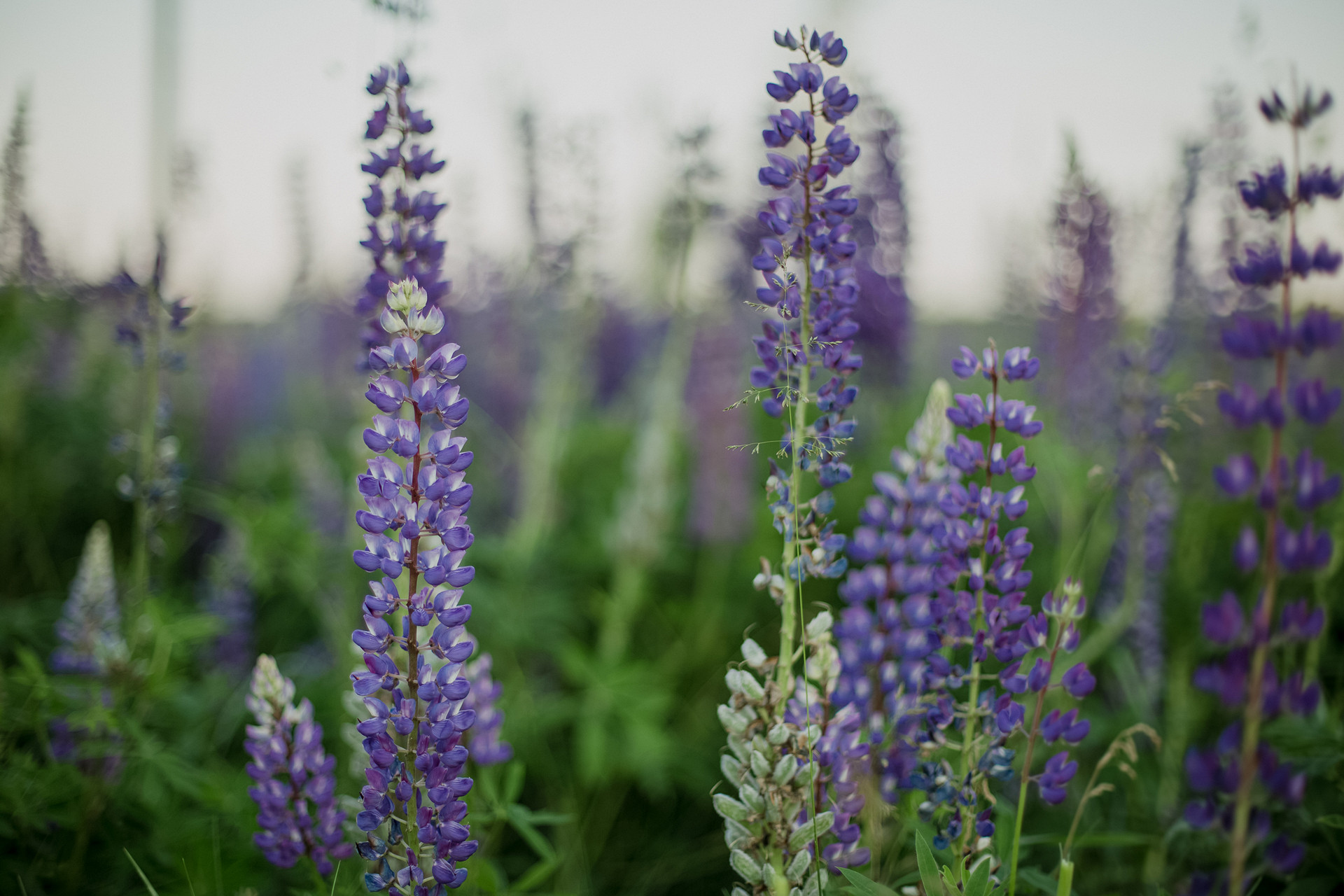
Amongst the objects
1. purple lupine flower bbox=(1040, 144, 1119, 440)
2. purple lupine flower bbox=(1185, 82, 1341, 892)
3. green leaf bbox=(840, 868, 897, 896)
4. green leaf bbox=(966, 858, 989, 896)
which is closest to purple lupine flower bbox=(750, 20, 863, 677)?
green leaf bbox=(840, 868, 897, 896)

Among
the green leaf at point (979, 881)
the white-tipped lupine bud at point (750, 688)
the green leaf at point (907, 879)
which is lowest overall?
the green leaf at point (907, 879)

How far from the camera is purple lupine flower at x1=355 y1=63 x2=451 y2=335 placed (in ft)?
4.75

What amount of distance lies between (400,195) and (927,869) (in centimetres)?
146

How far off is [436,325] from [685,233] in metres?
2.24

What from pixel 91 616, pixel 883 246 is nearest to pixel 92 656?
pixel 91 616

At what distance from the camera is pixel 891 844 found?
167 centimetres

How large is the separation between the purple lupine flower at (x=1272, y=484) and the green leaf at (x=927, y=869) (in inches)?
16.7

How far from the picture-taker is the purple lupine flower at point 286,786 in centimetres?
129

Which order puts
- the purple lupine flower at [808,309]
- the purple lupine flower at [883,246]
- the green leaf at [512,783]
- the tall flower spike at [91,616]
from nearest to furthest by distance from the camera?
the purple lupine flower at [808,309] → the green leaf at [512,783] → the tall flower spike at [91,616] → the purple lupine flower at [883,246]

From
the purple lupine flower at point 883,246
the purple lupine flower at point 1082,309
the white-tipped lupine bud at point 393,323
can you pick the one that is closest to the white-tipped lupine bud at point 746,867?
the white-tipped lupine bud at point 393,323

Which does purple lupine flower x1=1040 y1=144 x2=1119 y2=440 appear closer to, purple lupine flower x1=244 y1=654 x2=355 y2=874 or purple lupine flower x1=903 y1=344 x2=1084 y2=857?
purple lupine flower x1=903 y1=344 x2=1084 y2=857

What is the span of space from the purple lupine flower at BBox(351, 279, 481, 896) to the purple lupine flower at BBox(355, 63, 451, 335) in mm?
349

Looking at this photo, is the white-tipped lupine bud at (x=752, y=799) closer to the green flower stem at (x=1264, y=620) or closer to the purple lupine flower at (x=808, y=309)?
the purple lupine flower at (x=808, y=309)

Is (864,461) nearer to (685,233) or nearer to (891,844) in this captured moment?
(685,233)
